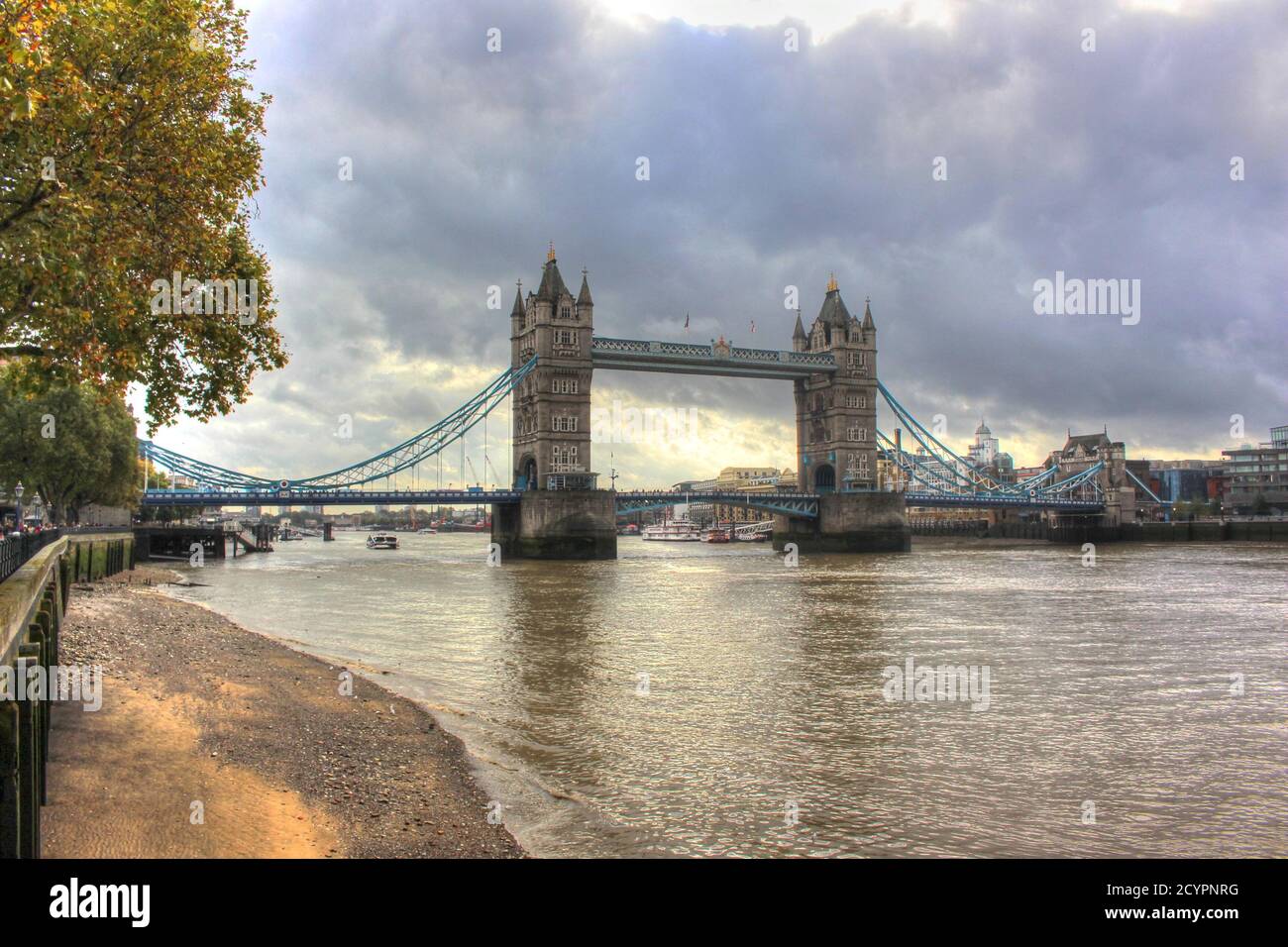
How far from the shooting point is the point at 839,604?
3003cm

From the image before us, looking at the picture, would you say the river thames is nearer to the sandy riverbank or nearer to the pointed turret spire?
the sandy riverbank

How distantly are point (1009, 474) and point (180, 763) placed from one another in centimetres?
A: 18290

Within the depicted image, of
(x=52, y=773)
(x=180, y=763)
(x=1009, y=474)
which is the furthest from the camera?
(x=1009, y=474)

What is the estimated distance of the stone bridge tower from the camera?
223 feet

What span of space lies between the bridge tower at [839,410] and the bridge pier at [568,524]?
2701 centimetres

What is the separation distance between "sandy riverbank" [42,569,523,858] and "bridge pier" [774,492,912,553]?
63.9 meters

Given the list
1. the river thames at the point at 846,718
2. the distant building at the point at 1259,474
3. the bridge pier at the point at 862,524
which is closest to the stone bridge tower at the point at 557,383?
the bridge pier at the point at 862,524

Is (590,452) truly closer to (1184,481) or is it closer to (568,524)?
(568,524)

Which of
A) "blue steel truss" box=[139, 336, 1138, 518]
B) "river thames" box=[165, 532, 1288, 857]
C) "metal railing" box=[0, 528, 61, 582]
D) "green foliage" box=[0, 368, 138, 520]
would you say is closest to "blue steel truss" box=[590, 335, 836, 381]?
"blue steel truss" box=[139, 336, 1138, 518]

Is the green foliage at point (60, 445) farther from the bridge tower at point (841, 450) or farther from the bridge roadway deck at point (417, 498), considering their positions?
the bridge tower at point (841, 450)

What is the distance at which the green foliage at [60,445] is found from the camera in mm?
38719

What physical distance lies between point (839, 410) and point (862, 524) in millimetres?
12456
